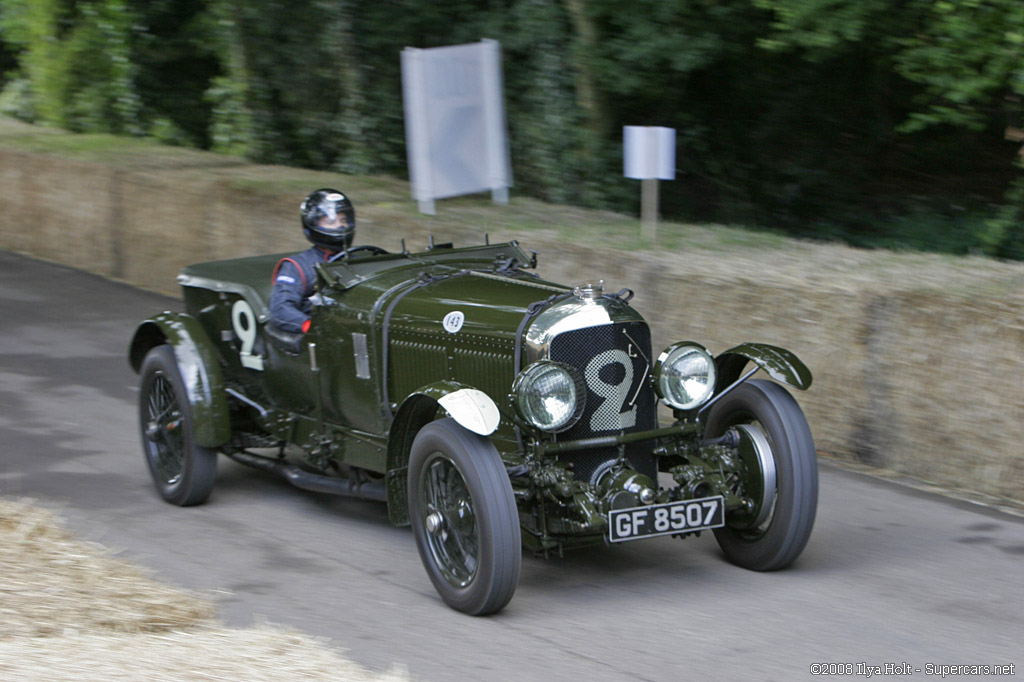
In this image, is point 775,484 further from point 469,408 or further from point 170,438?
point 170,438

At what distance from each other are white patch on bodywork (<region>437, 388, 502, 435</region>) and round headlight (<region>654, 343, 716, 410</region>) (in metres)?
0.87

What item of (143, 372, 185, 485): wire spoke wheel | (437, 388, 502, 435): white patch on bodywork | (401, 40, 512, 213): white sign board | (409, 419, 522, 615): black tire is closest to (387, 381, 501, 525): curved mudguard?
(437, 388, 502, 435): white patch on bodywork

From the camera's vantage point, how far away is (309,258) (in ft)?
21.2

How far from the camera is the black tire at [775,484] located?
5121 mm

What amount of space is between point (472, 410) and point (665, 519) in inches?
35.4

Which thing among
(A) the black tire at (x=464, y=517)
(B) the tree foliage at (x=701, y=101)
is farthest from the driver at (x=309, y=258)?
(B) the tree foliage at (x=701, y=101)

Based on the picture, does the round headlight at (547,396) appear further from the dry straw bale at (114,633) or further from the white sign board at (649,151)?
the white sign board at (649,151)

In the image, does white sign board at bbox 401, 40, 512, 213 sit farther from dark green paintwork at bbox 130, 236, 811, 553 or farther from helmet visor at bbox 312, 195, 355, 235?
helmet visor at bbox 312, 195, 355, 235

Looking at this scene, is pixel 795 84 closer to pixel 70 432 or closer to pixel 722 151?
pixel 722 151

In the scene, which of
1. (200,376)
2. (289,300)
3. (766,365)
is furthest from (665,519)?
(200,376)

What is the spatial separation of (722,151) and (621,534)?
403 inches

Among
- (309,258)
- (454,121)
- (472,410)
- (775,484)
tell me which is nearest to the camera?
(472,410)

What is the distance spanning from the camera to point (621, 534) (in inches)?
Result: 189

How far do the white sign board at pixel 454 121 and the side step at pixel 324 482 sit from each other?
4.39m
